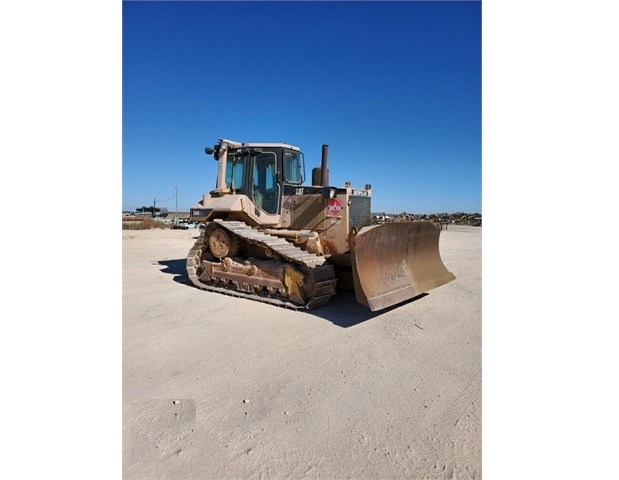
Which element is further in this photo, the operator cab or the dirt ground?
the operator cab

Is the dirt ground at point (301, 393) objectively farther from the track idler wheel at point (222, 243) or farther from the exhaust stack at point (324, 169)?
the exhaust stack at point (324, 169)

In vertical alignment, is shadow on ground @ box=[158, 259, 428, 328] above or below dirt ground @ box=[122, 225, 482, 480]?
above

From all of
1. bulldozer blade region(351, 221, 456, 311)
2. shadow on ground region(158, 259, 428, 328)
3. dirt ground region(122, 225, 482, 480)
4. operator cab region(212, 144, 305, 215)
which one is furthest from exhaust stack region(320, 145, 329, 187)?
dirt ground region(122, 225, 482, 480)

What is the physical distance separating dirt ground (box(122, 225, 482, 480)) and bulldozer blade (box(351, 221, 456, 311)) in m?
0.34

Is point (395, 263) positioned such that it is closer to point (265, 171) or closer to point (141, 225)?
point (265, 171)

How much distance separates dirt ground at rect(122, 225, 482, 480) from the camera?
2.31 meters

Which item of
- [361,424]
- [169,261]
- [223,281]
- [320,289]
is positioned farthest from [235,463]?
[169,261]

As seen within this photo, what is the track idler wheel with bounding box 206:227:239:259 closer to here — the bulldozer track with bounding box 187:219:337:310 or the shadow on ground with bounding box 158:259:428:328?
the bulldozer track with bounding box 187:219:337:310

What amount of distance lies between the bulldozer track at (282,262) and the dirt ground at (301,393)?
0.88 ft

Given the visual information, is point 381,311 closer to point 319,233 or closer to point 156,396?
point 319,233

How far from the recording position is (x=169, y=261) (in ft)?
35.6

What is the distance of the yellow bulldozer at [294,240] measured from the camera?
5.71 metres

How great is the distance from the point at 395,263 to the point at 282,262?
1.77m

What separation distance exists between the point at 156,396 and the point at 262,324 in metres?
2.01
